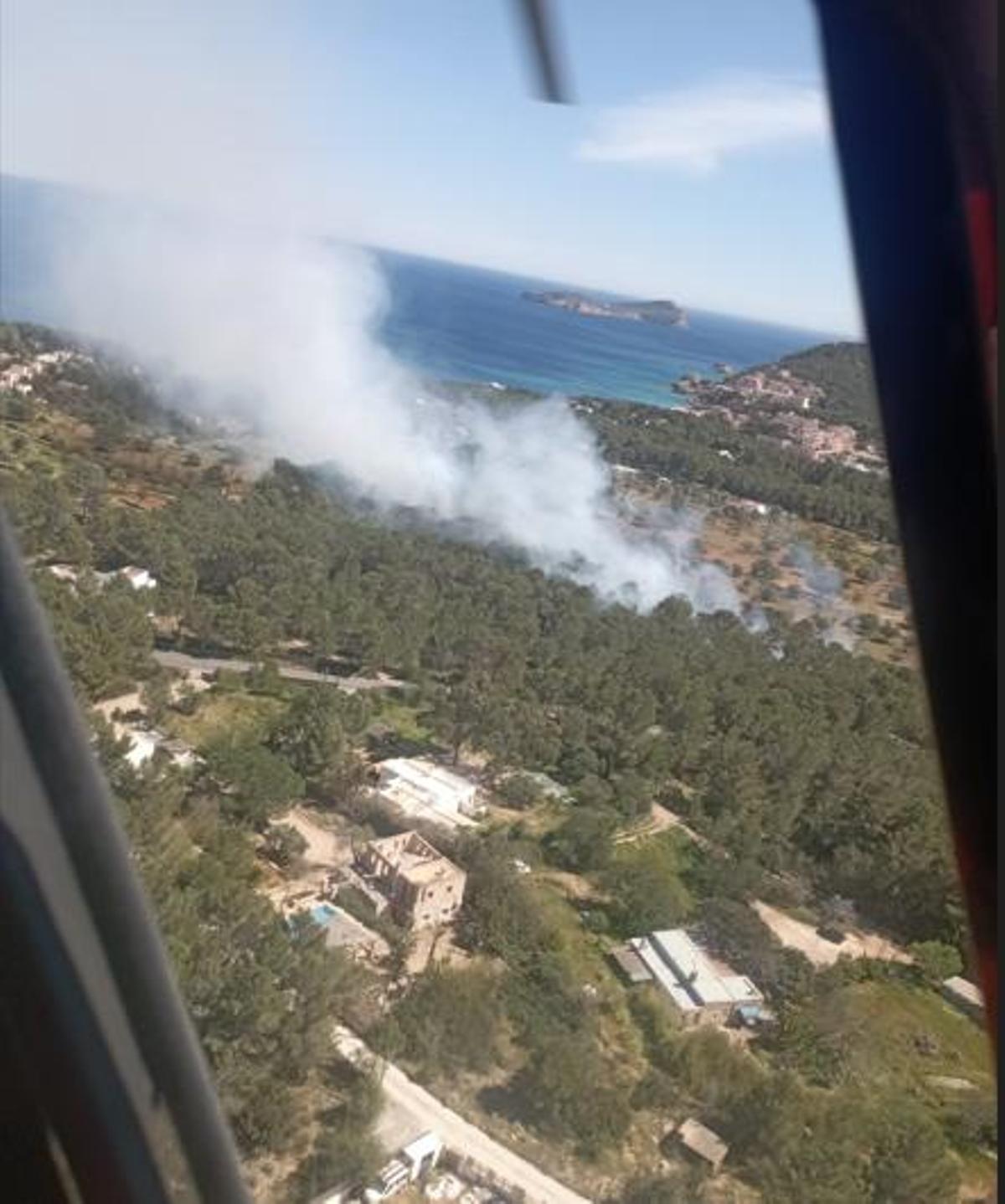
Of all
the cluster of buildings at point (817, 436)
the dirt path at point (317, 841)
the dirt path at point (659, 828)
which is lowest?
the dirt path at point (659, 828)

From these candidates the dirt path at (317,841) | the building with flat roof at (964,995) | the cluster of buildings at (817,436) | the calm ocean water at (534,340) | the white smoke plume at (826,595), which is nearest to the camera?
the building with flat roof at (964,995)

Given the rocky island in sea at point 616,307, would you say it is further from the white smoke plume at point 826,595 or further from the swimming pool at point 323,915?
the swimming pool at point 323,915

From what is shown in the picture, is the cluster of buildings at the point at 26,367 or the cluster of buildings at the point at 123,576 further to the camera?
the cluster of buildings at the point at 26,367

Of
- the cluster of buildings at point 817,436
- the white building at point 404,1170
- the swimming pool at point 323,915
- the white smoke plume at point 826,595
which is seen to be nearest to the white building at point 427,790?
the swimming pool at point 323,915

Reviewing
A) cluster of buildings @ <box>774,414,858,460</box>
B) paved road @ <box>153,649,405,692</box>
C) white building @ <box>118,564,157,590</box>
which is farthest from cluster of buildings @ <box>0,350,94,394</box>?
cluster of buildings @ <box>774,414,858,460</box>

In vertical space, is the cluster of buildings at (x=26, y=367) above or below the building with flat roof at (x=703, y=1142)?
above

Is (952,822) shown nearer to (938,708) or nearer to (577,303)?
(938,708)

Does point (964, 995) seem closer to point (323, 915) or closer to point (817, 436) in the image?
point (817, 436)
